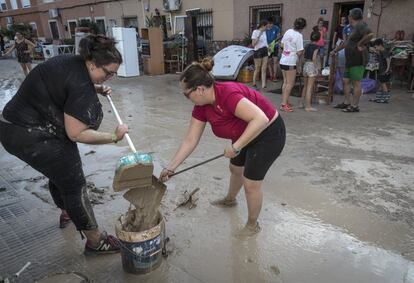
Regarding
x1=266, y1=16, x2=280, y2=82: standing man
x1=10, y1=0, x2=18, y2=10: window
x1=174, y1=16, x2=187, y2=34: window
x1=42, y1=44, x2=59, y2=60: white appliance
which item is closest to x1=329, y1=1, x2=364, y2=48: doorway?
x1=266, y1=16, x2=280, y2=82: standing man

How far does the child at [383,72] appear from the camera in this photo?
691 centimetres

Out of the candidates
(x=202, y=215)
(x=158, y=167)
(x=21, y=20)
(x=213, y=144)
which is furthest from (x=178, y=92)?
(x=21, y=20)

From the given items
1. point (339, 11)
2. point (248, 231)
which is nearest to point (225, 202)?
point (248, 231)

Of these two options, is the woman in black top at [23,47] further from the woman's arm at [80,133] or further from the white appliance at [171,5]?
the woman's arm at [80,133]

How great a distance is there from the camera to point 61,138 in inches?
90.6

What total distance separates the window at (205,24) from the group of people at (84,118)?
35.0ft

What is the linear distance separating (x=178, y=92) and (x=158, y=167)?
496 cm

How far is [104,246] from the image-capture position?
103 inches

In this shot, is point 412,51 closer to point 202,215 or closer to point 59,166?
point 202,215

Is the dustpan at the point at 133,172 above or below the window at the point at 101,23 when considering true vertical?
below

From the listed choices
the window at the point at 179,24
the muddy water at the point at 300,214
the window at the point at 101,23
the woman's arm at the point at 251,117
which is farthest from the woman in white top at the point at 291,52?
the window at the point at 101,23

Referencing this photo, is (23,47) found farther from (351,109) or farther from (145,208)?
(145,208)

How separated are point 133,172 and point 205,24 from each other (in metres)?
11.5

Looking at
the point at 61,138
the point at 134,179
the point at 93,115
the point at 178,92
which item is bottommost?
the point at 178,92
